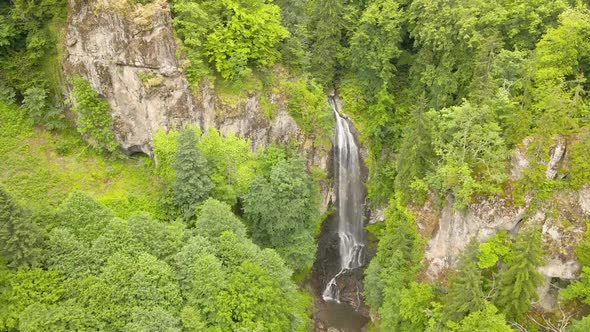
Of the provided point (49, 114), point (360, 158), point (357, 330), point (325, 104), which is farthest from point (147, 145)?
point (357, 330)

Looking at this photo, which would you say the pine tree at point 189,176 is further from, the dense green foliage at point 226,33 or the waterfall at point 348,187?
the waterfall at point 348,187

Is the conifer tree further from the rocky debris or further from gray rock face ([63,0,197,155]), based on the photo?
gray rock face ([63,0,197,155])

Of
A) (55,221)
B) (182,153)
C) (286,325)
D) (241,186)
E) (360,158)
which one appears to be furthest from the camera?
(360,158)

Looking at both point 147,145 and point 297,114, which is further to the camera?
point 297,114

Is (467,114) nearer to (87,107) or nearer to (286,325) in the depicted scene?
(286,325)

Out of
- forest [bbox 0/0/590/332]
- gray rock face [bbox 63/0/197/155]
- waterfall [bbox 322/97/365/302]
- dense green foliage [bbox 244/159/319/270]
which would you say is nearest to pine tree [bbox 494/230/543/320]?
forest [bbox 0/0/590/332]

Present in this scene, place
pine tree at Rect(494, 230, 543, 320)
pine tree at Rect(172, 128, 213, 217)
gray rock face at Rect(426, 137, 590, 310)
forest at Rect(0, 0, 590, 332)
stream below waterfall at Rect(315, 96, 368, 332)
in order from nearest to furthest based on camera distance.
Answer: pine tree at Rect(494, 230, 543, 320) < forest at Rect(0, 0, 590, 332) < gray rock face at Rect(426, 137, 590, 310) < pine tree at Rect(172, 128, 213, 217) < stream below waterfall at Rect(315, 96, 368, 332)

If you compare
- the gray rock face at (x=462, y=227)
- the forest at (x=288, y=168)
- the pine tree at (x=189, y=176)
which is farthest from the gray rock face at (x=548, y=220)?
the pine tree at (x=189, y=176)
